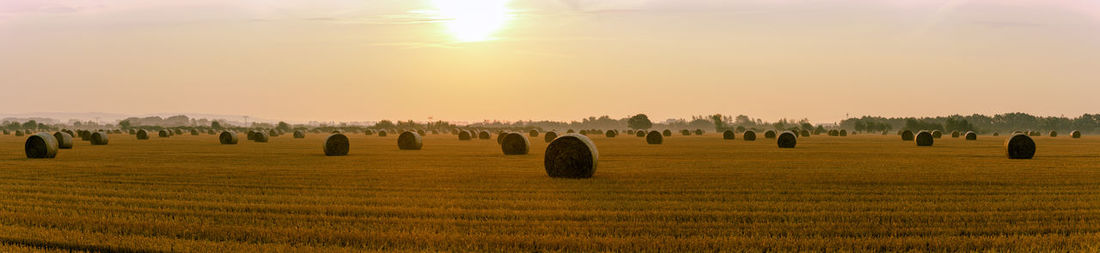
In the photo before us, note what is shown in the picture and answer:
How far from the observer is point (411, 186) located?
60.8 ft

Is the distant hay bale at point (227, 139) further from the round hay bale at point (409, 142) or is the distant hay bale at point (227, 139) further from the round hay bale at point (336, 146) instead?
the round hay bale at point (336, 146)

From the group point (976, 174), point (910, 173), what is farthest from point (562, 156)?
point (976, 174)

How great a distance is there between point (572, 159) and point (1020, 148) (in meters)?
21.4

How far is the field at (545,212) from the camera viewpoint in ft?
35.3

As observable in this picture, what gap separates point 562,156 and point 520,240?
10887 millimetres

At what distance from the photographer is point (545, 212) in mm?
13469

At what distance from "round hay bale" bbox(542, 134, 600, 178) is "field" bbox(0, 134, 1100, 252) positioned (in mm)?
498

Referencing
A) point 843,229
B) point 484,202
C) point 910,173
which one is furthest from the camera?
point 910,173

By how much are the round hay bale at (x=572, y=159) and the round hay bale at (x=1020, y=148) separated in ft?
67.6

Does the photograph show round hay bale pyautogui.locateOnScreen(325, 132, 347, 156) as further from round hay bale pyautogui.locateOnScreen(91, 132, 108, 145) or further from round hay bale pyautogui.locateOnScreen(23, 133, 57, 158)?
round hay bale pyautogui.locateOnScreen(91, 132, 108, 145)

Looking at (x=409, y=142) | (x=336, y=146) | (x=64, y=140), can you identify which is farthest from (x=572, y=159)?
(x=64, y=140)

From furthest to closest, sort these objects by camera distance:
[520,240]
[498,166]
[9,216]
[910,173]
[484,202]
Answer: [498,166] < [910,173] < [484,202] < [9,216] < [520,240]

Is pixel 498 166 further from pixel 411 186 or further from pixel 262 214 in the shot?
pixel 262 214

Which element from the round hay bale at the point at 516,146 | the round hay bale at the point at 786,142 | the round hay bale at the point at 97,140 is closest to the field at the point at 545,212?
the round hay bale at the point at 516,146
